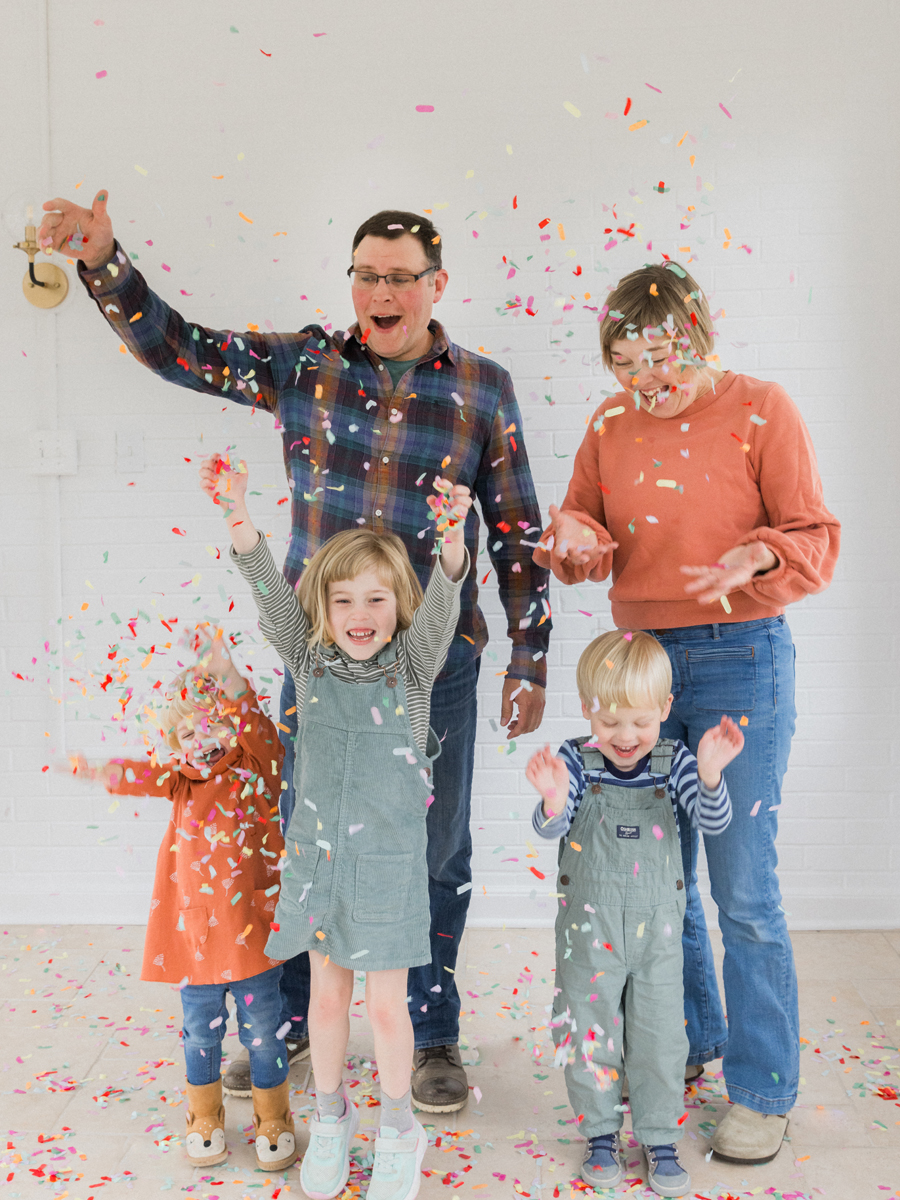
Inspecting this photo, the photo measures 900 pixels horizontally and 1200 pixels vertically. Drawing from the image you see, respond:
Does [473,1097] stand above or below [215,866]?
below

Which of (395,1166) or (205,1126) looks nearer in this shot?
(395,1166)

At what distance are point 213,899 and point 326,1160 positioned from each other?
0.50m

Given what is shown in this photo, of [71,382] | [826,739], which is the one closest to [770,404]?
[826,739]

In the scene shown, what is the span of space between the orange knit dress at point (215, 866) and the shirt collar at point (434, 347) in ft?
2.50

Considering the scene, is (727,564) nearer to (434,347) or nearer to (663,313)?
(663,313)

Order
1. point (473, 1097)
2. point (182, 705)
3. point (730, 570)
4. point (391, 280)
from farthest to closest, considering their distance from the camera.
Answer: point (473, 1097) < point (391, 280) < point (182, 705) < point (730, 570)

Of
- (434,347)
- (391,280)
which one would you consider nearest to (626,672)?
(434,347)

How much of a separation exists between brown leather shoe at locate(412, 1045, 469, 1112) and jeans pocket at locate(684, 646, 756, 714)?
96cm

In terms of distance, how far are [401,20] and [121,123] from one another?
2.68 ft

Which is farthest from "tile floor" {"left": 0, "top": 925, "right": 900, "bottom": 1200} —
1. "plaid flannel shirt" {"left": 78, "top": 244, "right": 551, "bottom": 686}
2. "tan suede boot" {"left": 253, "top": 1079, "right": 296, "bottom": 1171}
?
"plaid flannel shirt" {"left": 78, "top": 244, "right": 551, "bottom": 686}

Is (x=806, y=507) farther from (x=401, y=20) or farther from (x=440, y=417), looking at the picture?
(x=401, y=20)

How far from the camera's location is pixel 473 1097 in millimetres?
2209

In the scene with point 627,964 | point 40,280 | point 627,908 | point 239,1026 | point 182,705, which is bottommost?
point 239,1026

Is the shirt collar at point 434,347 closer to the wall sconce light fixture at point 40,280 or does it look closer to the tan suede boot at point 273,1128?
the wall sconce light fixture at point 40,280
